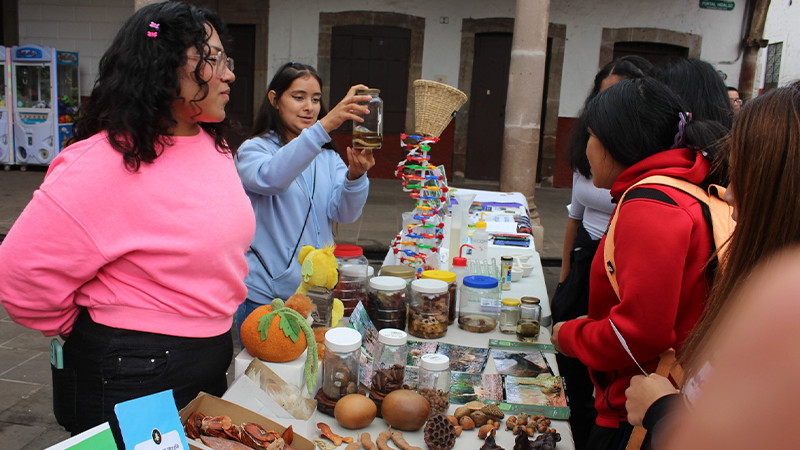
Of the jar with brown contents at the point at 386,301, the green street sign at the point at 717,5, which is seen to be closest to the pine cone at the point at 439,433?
the jar with brown contents at the point at 386,301

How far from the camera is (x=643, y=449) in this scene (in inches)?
61.2

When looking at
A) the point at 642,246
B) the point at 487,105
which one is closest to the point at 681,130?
the point at 642,246

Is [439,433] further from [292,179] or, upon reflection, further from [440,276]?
[292,179]

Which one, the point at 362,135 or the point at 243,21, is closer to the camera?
the point at 362,135

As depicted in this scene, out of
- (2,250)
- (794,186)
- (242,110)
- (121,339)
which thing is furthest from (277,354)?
(242,110)

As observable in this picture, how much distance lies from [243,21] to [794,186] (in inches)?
429

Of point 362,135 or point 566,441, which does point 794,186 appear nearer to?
point 566,441

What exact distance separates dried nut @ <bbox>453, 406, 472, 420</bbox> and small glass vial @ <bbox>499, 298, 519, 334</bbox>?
695mm

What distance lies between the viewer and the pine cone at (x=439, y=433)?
1564 millimetres

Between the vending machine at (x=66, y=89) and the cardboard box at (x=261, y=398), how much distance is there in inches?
405

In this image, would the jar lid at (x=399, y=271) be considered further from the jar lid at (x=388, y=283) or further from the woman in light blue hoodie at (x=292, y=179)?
the woman in light blue hoodie at (x=292, y=179)

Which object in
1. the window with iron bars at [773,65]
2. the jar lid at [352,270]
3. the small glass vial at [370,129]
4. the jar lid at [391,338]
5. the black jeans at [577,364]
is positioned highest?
the window with iron bars at [773,65]

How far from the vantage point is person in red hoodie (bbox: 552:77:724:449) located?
1.56 meters

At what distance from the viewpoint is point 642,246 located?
61.6 inches
